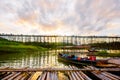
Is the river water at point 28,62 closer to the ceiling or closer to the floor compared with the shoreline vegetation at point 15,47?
closer to the floor

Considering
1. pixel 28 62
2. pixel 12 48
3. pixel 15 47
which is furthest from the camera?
pixel 15 47

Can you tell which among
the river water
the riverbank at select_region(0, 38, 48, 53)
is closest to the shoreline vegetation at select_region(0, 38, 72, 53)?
the riverbank at select_region(0, 38, 48, 53)

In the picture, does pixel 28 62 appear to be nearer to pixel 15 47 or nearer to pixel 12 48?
pixel 12 48

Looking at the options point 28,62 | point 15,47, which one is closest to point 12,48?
point 15,47

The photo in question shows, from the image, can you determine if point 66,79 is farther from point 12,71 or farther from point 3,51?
point 3,51

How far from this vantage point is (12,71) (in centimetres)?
1452

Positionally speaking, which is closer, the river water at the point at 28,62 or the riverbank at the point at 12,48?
the river water at the point at 28,62

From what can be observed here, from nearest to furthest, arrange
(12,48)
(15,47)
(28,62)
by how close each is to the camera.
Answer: (28,62) → (12,48) → (15,47)

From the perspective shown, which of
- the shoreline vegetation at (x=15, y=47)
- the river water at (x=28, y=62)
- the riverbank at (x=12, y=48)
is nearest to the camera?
the river water at (x=28, y=62)

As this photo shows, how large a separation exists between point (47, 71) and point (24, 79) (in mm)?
2662

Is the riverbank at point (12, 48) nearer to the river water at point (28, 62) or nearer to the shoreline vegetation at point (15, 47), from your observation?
the shoreline vegetation at point (15, 47)

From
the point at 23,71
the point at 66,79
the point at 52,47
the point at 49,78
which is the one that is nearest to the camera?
the point at 49,78

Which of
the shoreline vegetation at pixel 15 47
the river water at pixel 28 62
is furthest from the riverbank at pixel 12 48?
the river water at pixel 28 62

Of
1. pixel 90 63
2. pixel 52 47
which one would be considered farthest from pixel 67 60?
pixel 52 47
